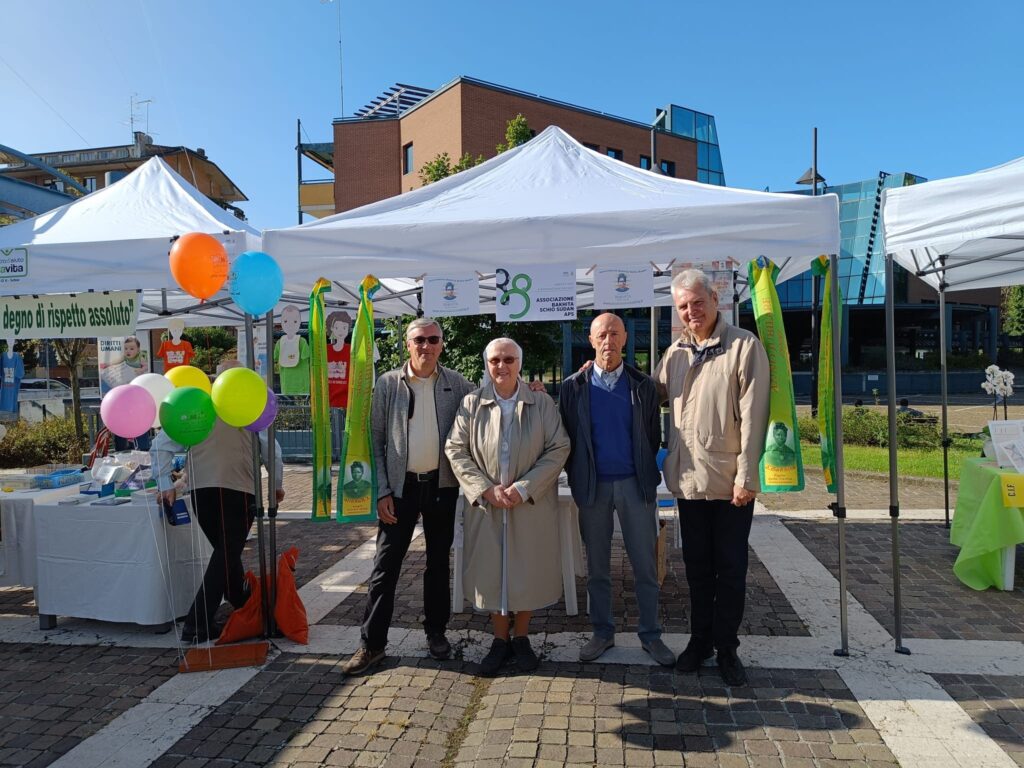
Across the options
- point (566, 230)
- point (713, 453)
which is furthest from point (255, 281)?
point (713, 453)

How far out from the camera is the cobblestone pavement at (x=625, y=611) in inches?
163

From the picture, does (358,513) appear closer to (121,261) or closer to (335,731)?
(335,731)

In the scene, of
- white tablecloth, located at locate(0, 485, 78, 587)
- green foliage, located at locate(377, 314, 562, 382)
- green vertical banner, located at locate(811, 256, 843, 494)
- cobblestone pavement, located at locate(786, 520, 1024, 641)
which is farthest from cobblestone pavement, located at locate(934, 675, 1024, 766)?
green foliage, located at locate(377, 314, 562, 382)

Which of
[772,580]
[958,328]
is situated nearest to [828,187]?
[958,328]

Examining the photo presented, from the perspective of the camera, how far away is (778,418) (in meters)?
3.40

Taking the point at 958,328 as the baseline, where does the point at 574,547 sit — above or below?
below

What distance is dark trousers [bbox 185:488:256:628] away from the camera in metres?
3.92

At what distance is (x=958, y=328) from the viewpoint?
39.6 meters

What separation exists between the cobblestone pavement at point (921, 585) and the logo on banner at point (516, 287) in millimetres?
3024

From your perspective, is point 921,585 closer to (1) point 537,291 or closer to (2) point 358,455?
(1) point 537,291

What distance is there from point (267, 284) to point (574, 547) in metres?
2.62

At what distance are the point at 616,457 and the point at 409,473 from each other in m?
1.14

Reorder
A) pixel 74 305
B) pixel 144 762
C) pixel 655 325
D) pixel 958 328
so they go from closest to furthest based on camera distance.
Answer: pixel 144 762 → pixel 74 305 → pixel 655 325 → pixel 958 328

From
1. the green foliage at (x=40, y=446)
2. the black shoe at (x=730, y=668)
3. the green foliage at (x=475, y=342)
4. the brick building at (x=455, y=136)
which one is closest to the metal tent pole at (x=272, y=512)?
the black shoe at (x=730, y=668)
